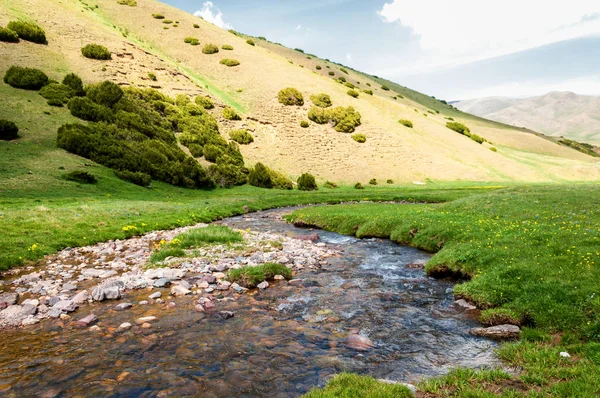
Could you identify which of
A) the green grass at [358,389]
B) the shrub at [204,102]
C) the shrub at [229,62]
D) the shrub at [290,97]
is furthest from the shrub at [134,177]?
the shrub at [229,62]

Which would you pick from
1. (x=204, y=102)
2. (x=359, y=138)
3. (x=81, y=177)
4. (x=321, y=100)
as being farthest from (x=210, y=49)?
(x=81, y=177)

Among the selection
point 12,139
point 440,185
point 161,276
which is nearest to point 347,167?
point 440,185

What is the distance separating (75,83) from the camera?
5725cm

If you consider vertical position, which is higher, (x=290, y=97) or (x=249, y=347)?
(x=290, y=97)

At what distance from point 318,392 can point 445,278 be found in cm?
1042

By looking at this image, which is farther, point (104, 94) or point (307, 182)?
point (307, 182)

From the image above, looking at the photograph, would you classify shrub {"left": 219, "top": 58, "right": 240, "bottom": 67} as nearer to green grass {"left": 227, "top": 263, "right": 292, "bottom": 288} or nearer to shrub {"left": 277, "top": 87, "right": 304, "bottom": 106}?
shrub {"left": 277, "top": 87, "right": 304, "bottom": 106}

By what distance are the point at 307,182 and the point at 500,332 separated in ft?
174

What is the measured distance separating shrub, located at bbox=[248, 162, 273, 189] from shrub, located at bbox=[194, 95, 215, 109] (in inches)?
918

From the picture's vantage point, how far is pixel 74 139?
43750 mm

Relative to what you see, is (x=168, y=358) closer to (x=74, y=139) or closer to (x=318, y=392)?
(x=318, y=392)

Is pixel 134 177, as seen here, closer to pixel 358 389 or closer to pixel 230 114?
pixel 230 114

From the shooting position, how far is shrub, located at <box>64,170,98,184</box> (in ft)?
121

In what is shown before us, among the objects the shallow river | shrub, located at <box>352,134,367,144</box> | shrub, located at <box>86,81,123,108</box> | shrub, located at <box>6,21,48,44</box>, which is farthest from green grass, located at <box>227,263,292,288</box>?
shrub, located at <box>6,21,48,44</box>
